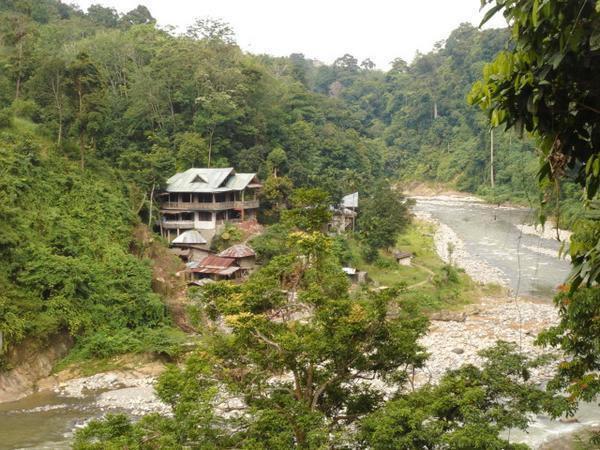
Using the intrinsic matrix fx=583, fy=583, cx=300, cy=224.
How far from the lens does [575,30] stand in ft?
9.19

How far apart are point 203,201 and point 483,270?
16.1 m

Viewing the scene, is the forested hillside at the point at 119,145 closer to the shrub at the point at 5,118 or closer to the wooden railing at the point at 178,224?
the shrub at the point at 5,118

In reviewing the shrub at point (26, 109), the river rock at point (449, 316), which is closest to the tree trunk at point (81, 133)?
→ the shrub at point (26, 109)

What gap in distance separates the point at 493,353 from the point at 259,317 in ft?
12.6

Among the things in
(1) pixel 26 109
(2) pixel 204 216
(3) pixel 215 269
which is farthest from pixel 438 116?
(1) pixel 26 109

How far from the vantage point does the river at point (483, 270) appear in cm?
1508

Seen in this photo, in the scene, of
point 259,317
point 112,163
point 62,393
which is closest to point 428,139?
point 112,163

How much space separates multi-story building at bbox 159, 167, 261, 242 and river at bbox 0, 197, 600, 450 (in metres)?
13.5

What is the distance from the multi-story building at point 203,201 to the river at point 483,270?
44.3 feet

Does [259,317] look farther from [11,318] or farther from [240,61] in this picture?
[240,61]

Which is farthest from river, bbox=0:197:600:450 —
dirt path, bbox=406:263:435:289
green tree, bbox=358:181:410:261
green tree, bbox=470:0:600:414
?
green tree, bbox=358:181:410:261

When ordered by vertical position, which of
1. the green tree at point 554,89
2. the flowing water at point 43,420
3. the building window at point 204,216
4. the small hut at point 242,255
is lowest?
the flowing water at point 43,420

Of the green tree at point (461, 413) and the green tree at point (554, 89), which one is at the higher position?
the green tree at point (554, 89)

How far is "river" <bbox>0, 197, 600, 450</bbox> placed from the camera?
15081 millimetres
